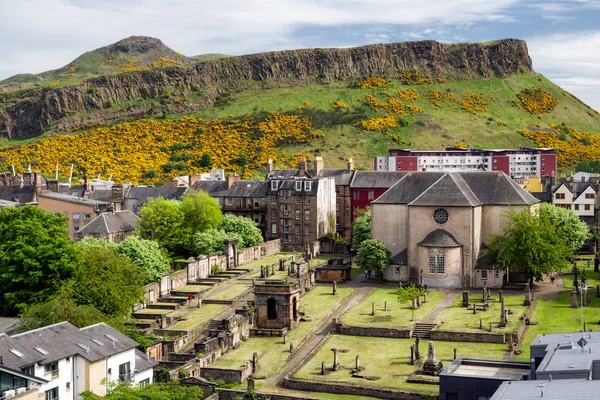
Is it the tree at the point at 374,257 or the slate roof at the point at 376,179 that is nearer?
the tree at the point at 374,257

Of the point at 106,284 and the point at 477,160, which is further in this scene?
the point at 477,160

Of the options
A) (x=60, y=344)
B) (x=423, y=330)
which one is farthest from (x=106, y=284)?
(x=423, y=330)

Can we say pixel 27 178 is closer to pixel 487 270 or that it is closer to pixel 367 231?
pixel 367 231

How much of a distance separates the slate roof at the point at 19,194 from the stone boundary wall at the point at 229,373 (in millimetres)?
59615

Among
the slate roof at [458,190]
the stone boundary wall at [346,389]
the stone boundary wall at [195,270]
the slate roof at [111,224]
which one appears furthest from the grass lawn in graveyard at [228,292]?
the slate roof at [111,224]

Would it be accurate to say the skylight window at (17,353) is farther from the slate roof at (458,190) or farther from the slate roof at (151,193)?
the slate roof at (151,193)

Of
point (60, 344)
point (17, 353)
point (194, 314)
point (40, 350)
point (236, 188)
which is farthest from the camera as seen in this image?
point (236, 188)

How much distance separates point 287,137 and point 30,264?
119 m

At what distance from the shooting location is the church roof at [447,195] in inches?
2822

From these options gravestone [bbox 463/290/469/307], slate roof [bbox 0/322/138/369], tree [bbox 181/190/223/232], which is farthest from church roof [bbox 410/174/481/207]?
slate roof [bbox 0/322/138/369]

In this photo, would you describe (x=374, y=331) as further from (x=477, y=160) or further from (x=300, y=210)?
(x=477, y=160)

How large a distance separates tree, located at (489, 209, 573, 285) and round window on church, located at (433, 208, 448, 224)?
5694 millimetres

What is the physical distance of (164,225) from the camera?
281ft

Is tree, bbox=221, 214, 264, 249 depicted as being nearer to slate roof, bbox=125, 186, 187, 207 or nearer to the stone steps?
slate roof, bbox=125, 186, 187, 207
